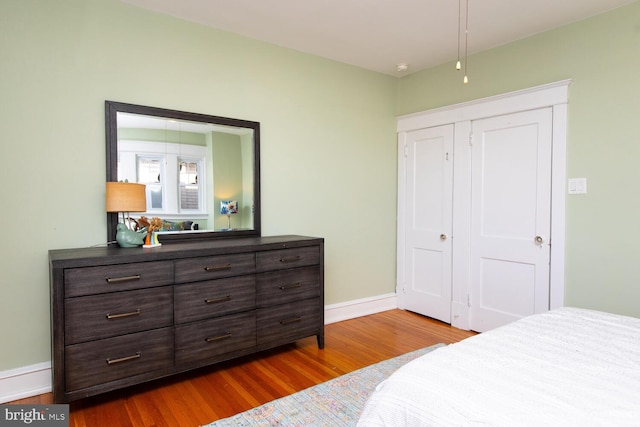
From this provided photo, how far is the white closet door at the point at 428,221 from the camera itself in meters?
3.72

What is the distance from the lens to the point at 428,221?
12.8ft

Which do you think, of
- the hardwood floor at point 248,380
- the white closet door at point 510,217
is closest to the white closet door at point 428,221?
the white closet door at point 510,217

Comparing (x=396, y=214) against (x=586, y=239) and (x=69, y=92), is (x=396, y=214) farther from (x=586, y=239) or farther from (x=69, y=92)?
(x=69, y=92)

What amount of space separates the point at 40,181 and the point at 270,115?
1743 millimetres

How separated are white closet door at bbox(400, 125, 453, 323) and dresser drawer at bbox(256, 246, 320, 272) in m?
1.45

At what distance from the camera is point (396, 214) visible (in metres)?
4.24

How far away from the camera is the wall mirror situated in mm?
2598

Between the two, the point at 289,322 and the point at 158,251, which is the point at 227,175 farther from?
the point at 289,322

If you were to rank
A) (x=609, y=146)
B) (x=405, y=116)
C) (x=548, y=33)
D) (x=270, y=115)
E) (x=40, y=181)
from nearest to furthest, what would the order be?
(x=40, y=181) → (x=609, y=146) → (x=548, y=33) → (x=270, y=115) → (x=405, y=116)

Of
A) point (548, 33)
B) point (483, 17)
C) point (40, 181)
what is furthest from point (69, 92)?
point (548, 33)

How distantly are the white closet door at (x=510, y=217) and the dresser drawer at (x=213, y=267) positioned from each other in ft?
7.02

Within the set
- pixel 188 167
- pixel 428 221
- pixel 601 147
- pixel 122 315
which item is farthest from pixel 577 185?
pixel 122 315

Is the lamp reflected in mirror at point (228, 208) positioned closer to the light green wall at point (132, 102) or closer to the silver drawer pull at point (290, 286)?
the light green wall at point (132, 102)

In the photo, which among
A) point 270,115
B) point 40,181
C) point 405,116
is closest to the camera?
point 40,181
